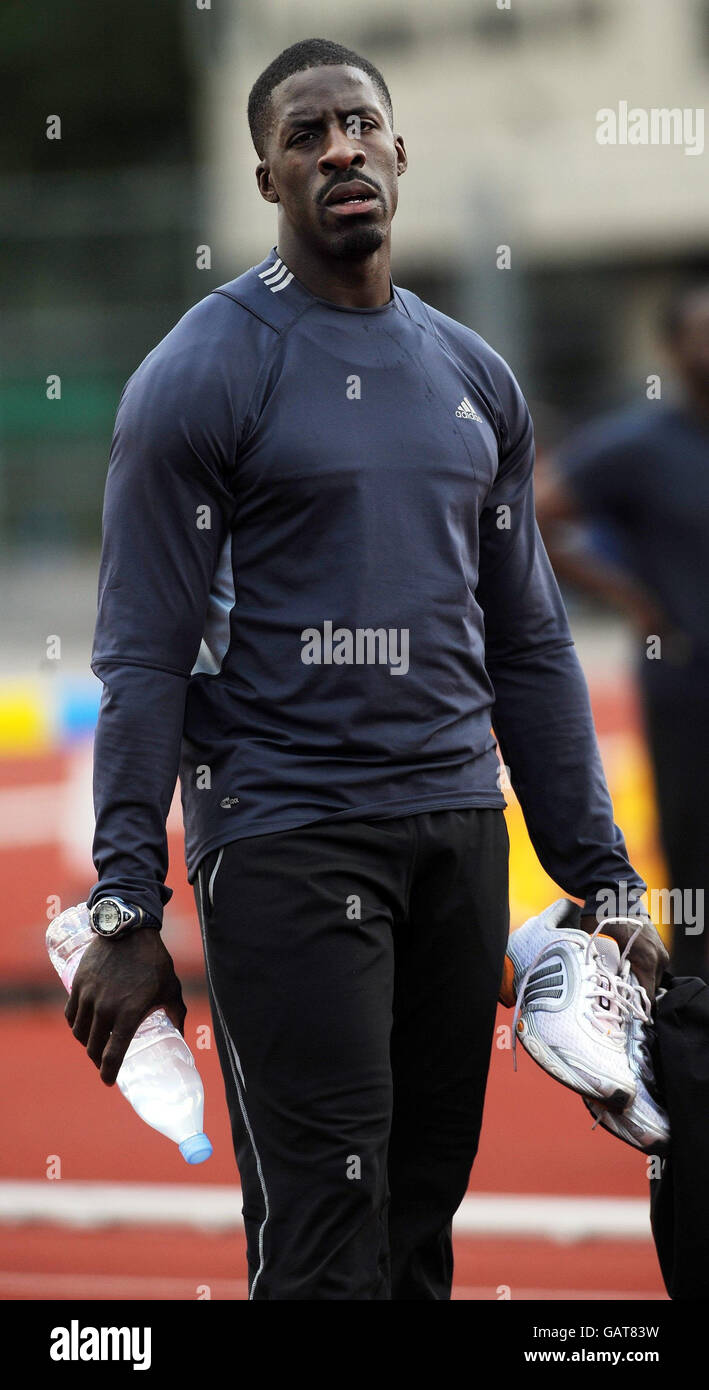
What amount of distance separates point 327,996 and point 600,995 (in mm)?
548

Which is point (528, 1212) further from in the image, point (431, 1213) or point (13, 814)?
point (13, 814)

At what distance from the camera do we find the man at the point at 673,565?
5.22 metres

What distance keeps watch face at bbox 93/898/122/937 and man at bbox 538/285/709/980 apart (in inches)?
105

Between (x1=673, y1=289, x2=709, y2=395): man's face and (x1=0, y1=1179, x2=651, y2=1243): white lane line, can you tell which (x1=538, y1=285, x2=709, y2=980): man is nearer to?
(x1=673, y1=289, x2=709, y2=395): man's face

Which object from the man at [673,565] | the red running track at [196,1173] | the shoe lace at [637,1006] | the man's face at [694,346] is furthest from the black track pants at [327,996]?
the man's face at [694,346]

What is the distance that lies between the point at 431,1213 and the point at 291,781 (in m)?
0.81

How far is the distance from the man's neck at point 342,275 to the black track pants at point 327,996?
86 centimetres

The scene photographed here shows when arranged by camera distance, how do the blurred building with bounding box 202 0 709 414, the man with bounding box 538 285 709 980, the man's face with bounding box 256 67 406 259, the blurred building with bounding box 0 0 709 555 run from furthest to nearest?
the blurred building with bounding box 202 0 709 414, the blurred building with bounding box 0 0 709 555, the man with bounding box 538 285 709 980, the man's face with bounding box 256 67 406 259

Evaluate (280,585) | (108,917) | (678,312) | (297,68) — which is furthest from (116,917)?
(678,312)

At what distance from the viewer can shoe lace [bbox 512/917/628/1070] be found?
124 inches

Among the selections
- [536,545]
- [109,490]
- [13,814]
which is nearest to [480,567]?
[536,545]

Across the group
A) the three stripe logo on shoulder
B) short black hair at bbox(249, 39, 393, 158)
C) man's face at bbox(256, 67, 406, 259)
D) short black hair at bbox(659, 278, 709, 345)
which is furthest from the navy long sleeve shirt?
short black hair at bbox(659, 278, 709, 345)

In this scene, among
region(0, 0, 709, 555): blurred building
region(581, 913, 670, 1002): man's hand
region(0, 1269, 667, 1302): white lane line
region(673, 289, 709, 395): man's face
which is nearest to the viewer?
region(581, 913, 670, 1002): man's hand

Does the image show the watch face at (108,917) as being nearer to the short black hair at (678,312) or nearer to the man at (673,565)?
the man at (673,565)
